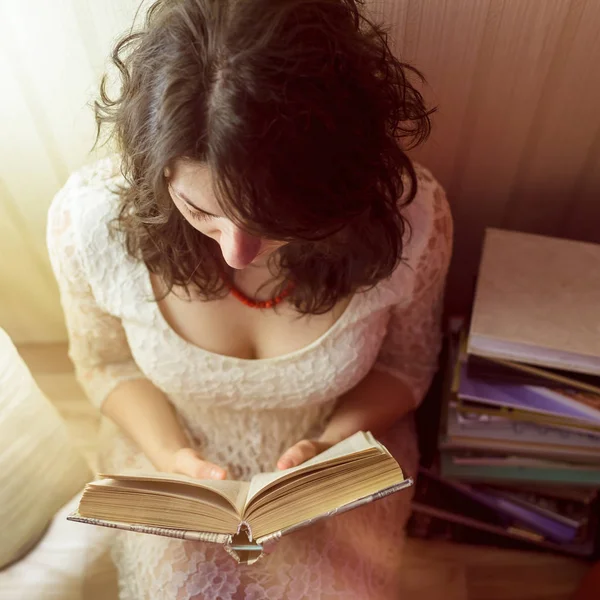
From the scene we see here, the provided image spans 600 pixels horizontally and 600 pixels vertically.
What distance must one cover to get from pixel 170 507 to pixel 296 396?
0.26 meters

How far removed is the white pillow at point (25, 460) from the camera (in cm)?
82

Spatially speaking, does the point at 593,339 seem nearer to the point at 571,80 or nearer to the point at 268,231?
the point at 571,80

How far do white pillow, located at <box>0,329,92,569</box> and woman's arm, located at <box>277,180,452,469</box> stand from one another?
14.5 inches

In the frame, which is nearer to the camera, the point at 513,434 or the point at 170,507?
the point at 170,507

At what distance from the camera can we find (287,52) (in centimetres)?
47

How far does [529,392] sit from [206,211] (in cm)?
53

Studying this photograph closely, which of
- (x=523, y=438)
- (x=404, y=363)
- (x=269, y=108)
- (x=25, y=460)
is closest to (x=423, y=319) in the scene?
(x=404, y=363)

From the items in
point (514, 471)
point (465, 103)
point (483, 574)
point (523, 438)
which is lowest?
point (483, 574)

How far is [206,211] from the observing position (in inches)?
22.7

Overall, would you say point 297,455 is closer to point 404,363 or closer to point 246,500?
point 246,500

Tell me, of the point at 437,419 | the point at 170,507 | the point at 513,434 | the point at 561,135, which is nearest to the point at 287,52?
the point at 170,507

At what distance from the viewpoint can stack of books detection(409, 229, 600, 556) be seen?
2.58 feet

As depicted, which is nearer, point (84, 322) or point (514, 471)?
point (84, 322)

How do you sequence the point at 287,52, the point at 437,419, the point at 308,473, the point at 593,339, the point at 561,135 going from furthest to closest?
1. the point at 437,419
2. the point at 561,135
3. the point at 593,339
4. the point at 308,473
5. the point at 287,52
